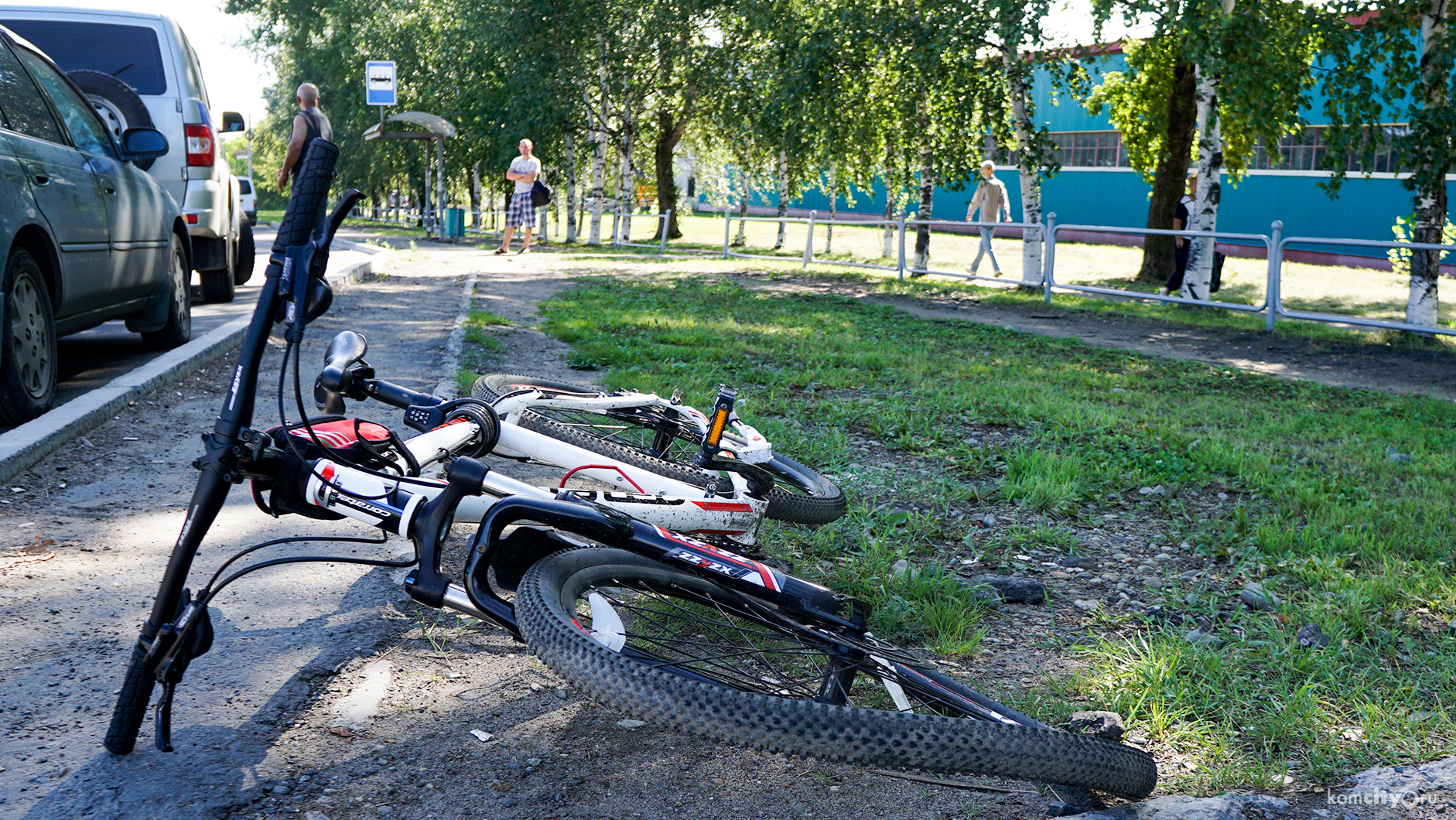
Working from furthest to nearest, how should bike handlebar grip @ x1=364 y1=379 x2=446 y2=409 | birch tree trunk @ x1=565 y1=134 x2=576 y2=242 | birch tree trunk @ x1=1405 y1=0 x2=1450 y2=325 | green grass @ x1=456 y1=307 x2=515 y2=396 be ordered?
birch tree trunk @ x1=565 y1=134 x2=576 y2=242
birch tree trunk @ x1=1405 y1=0 x2=1450 y2=325
green grass @ x1=456 y1=307 x2=515 y2=396
bike handlebar grip @ x1=364 y1=379 x2=446 y2=409

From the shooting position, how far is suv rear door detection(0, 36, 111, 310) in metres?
4.96

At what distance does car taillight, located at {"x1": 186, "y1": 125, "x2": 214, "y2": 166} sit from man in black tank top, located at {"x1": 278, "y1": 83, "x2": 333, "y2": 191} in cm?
53

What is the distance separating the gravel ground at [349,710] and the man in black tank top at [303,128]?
267cm

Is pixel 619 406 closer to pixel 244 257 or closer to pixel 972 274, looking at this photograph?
pixel 244 257

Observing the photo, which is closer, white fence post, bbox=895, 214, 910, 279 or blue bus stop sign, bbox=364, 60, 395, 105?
white fence post, bbox=895, 214, 910, 279

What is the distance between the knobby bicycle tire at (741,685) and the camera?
1729mm

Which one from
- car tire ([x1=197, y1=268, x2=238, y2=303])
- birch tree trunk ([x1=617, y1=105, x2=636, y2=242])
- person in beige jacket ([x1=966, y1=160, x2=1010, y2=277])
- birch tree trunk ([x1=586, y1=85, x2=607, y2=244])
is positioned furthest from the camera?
Result: birch tree trunk ([x1=586, y1=85, x2=607, y2=244])

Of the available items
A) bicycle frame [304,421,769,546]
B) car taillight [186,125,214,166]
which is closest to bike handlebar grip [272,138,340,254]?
bicycle frame [304,421,769,546]

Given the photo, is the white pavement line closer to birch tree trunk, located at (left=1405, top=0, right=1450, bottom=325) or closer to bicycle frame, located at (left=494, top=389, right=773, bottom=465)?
bicycle frame, located at (left=494, top=389, right=773, bottom=465)

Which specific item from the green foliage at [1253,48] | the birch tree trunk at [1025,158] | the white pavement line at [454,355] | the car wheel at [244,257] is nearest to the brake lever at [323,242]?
the white pavement line at [454,355]

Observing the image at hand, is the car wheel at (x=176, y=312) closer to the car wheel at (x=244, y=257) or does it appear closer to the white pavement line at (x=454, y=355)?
the white pavement line at (x=454, y=355)

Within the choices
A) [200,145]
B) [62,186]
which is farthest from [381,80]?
[62,186]

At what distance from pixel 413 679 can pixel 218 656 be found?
0.51 m

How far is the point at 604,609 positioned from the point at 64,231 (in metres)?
4.36
